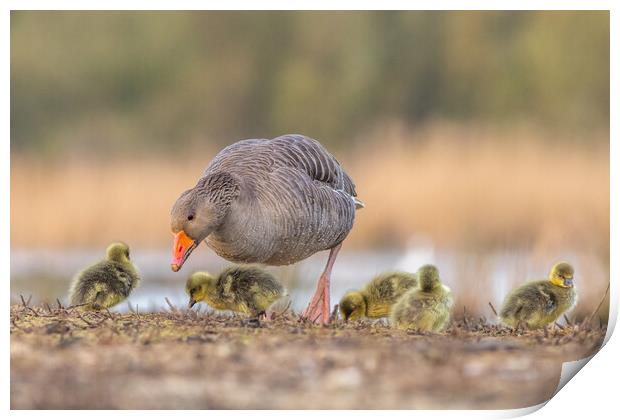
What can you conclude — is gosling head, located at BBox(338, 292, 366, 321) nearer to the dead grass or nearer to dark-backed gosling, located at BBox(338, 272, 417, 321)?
dark-backed gosling, located at BBox(338, 272, 417, 321)

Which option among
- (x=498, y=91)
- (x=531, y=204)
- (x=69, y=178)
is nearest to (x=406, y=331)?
(x=531, y=204)

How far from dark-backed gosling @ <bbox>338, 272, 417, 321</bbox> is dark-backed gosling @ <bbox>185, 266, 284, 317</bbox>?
401 mm

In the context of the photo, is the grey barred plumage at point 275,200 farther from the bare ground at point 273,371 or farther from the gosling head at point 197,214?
the bare ground at point 273,371

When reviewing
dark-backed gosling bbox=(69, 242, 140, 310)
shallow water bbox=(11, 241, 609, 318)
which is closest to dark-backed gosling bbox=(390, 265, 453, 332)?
dark-backed gosling bbox=(69, 242, 140, 310)

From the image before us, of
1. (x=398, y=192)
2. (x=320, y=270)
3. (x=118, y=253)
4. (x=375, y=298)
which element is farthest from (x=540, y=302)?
(x=398, y=192)

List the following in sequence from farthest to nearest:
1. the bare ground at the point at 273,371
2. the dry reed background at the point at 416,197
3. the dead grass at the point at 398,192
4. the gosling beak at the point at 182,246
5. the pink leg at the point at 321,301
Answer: the dead grass at the point at 398,192 → the dry reed background at the point at 416,197 → the pink leg at the point at 321,301 → the gosling beak at the point at 182,246 → the bare ground at the point at 273,371

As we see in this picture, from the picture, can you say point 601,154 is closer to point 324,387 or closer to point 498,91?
point 324,387

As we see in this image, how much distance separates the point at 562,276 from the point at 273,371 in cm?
179

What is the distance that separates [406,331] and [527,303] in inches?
29.0

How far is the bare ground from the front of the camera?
3.58 metres

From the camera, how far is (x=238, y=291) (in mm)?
4762

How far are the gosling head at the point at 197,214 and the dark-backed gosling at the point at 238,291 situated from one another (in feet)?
1.11

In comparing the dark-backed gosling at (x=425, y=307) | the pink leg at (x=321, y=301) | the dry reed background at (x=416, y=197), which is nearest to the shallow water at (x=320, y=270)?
the dry reed background at (x=416, y=197)

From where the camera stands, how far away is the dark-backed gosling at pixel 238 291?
15.5 feet
